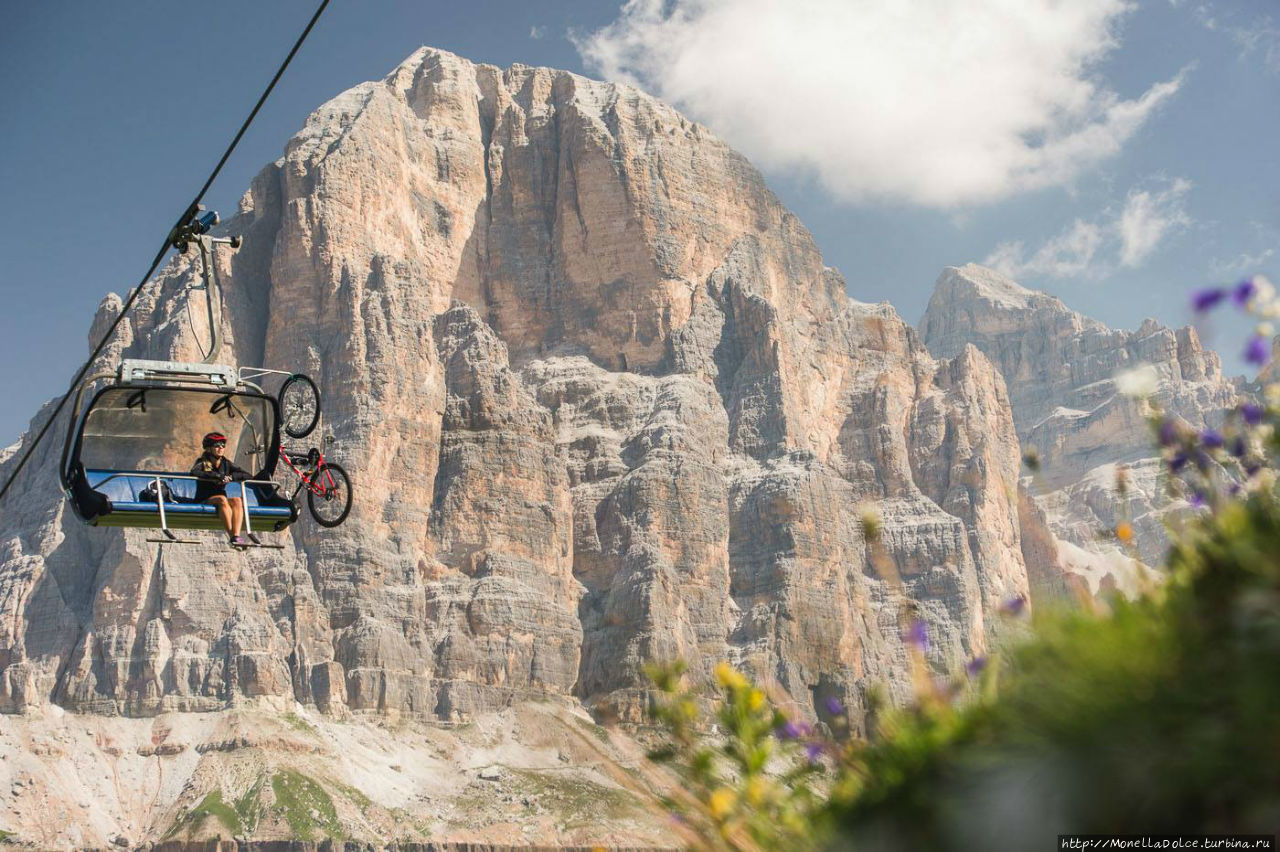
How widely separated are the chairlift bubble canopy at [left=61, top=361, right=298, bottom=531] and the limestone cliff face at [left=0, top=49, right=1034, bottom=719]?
118 m

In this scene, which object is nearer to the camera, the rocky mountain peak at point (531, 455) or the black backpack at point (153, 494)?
the black backpack at point (153, 494)

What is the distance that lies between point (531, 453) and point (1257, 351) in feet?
509

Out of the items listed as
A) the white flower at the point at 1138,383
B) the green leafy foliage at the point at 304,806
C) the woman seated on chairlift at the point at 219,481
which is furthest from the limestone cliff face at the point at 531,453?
the white flower at the point at 1138,383

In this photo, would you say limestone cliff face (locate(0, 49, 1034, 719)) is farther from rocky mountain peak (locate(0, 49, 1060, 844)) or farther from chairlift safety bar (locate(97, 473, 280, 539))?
chairlift safety bar (locate(97, 473, 280, 539))

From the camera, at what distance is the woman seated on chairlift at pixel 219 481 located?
22547mm

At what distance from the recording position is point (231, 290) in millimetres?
168375

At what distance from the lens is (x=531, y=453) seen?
15962 cm

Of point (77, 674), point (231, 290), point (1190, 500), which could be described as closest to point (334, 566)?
point (77, 674)

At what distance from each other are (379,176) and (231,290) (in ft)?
67.0

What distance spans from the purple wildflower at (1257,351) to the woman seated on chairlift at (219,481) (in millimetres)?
18650

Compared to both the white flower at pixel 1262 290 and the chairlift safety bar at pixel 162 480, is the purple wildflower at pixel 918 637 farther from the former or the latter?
the chairlift safety bar at pixel 162 480

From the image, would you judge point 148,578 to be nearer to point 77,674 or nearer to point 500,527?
point 77,674

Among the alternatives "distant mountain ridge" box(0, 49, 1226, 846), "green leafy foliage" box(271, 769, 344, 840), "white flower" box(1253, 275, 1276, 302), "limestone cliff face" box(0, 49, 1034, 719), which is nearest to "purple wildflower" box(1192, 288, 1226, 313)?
"white flower" box(1253, 275, 1276, 302)

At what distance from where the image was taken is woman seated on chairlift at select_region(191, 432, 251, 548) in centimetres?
2255
